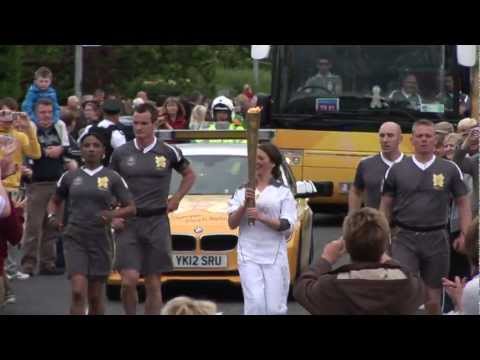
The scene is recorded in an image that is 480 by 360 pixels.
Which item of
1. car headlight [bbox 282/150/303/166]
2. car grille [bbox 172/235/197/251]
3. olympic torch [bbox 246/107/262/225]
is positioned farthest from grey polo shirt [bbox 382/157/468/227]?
car headlight [bbox 282/150/303/166]

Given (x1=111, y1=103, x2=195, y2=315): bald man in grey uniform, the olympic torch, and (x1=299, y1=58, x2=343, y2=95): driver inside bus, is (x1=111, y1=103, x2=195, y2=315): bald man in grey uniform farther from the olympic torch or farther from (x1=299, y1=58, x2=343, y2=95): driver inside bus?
(x1=299, y1=58, x2=343, y2=95): driver inside bus

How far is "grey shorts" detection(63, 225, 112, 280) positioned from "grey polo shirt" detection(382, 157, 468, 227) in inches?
89.9

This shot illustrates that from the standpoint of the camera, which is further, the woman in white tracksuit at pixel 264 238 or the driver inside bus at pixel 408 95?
the driver inside bus at pixel 408 95

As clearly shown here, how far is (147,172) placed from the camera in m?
10.6

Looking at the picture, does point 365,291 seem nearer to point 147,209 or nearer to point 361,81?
point 147,209

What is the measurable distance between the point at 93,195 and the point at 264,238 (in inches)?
57.4

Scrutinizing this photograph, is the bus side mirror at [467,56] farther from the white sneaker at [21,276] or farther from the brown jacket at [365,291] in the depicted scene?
the brown jacket at [365,291]

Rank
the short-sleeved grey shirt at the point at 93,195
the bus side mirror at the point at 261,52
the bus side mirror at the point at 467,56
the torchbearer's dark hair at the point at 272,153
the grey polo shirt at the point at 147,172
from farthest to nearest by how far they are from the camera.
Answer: the bus side mirror at the point at 261,52, the bus side mirror at the point at 467,56, the grey polo shirt at the point at 147,172, the short-sleeved grey shirt at the point at 93,195, the torchbearer's dark hair at the point at 272,153

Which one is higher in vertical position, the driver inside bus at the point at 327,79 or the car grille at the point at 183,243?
the driver inside bus at the point at 327,79

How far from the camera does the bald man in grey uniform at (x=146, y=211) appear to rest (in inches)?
419

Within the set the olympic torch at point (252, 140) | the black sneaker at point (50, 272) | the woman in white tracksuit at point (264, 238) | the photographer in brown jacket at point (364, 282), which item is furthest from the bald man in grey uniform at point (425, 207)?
the black sneaker at point (50, 272)

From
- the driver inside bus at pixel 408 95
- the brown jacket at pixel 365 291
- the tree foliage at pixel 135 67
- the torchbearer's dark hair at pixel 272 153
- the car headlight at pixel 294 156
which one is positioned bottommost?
the brown jacket at pixel 365 291

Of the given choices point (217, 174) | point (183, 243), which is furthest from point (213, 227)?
point (217, 174)
